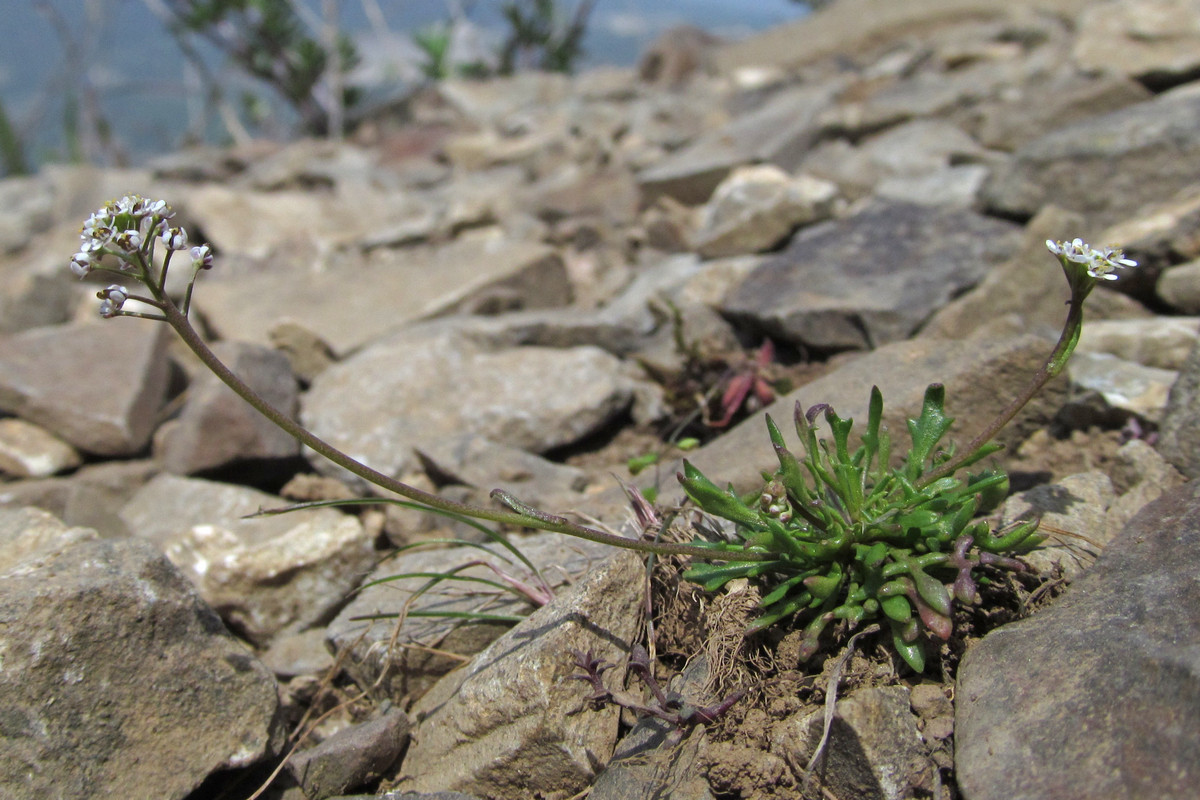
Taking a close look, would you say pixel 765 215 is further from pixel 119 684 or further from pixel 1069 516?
pixel 119 684

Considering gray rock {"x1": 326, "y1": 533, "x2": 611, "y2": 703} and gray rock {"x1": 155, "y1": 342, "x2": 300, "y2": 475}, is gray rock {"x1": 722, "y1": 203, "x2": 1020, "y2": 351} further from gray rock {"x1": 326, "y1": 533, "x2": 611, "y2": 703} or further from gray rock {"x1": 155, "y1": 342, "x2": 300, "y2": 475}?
gray rock {"x1": 155, "y1": 342, "x2": 300, "y2": 475}

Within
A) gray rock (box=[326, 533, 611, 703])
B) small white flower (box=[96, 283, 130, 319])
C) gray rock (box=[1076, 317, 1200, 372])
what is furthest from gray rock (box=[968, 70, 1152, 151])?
small white flower (box=[96, 283, 130, 319])

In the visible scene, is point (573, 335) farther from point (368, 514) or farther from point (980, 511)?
point (980, 511)

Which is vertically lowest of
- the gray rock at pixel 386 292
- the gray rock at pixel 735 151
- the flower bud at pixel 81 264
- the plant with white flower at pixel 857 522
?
the gray rock at pixel 386 292

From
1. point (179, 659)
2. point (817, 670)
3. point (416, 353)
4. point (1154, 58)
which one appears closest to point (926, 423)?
point (817, 670)

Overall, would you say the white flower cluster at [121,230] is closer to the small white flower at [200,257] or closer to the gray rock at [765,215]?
the small white flower at [200,257]

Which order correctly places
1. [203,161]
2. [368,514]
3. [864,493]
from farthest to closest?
[203,161]
[368,514]
[864,493]

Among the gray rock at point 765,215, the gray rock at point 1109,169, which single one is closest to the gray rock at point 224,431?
the gray rock at point 765,215
